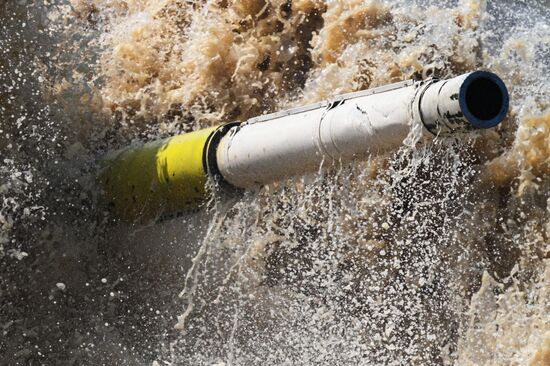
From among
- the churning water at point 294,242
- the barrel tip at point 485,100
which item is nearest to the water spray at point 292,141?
the barrel tip at point 485,100

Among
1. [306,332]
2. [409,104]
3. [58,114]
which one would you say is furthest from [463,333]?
[58,114]

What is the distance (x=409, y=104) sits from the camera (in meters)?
4.72

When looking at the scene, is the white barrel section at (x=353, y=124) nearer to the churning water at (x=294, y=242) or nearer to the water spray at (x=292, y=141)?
the water spray at (x=292, y=141)

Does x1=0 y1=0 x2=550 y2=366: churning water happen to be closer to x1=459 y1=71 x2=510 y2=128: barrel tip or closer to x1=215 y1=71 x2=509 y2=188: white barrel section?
x1=215 y1=71 x2=509 y2=188: white barrel section

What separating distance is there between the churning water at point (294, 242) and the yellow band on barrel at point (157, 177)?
114 mm

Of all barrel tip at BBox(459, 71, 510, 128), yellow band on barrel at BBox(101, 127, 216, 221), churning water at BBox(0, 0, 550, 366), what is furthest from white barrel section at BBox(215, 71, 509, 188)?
churning water at BBox(0, 0, 550, 366)

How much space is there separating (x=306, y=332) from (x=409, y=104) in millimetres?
2188

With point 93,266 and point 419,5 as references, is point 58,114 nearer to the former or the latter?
point 93,266

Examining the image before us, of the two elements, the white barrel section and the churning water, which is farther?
the churning water

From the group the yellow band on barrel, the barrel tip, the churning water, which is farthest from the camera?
the churning water

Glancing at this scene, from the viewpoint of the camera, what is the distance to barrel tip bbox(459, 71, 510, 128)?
453 cm

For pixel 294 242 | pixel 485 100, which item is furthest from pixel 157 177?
pixel 485 100

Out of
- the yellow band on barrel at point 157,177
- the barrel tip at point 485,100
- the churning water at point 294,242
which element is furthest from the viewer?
the churning water at point 294,242

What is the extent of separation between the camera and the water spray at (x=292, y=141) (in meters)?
4.59
